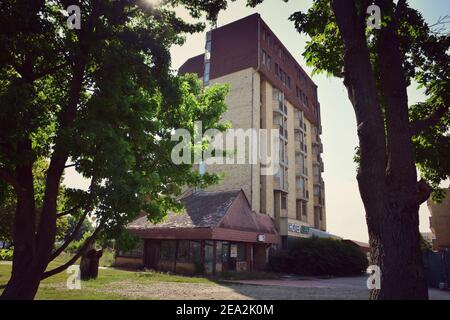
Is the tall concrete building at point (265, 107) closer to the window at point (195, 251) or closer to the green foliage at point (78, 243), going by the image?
the window at point (195, 251)

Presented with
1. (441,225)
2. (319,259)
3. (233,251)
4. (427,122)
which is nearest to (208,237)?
(233,251)

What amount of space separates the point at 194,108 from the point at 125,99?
530cm

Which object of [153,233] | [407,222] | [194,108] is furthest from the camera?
[153,233]

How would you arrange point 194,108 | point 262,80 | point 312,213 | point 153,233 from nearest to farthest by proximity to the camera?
point 194,108 < point 153,233 < point 262,80 < point 312,213

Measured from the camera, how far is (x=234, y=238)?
932 inches

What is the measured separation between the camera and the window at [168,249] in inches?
984

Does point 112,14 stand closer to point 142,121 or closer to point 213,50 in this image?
point 142,121

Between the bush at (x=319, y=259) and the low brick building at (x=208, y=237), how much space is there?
1.71 metres

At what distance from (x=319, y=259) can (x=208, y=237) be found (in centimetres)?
1056

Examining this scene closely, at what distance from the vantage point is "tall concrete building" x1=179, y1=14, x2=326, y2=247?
104ft

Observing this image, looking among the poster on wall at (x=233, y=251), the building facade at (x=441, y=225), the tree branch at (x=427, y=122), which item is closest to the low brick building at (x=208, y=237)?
the poster on wall at (x=233, y=251)

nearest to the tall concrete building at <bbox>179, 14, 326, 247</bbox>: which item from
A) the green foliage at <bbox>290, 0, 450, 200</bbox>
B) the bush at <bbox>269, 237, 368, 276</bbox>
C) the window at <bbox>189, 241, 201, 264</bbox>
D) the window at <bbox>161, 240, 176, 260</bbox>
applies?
the bush at <bbox>269, 237, 368, 276</bbox>
